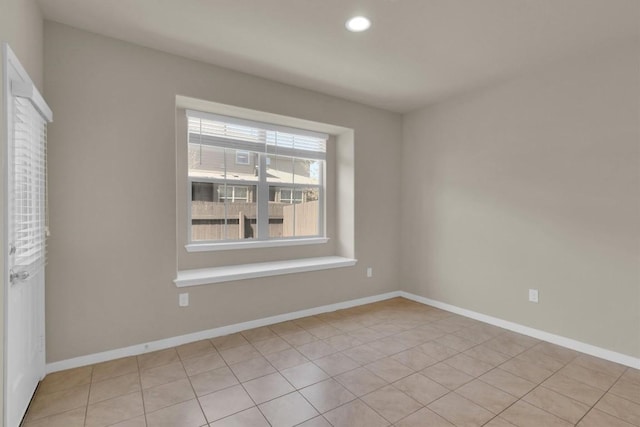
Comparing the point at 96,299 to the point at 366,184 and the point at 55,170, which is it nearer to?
the point at 55,170

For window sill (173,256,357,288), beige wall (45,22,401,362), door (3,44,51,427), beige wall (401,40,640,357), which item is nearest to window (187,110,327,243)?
window sill (173,256,357,288)

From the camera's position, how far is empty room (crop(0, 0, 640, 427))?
204cm

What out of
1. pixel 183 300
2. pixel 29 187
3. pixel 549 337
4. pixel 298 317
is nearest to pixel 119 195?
pixel 29 187

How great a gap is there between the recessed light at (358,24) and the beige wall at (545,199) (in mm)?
1870

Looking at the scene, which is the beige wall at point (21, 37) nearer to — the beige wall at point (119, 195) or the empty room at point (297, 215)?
the empty room at point (297, 215)

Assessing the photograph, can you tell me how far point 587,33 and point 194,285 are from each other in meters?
3.84

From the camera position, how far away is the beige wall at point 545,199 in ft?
8.68

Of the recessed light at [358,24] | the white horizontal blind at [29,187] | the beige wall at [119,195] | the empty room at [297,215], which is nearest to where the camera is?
the white horizontal blind at [29,187]

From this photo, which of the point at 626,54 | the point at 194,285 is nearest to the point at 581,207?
the point at 626,54

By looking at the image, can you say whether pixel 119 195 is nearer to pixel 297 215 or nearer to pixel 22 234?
pixel 22 234

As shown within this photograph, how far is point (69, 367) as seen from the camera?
Answer: 2477 mm

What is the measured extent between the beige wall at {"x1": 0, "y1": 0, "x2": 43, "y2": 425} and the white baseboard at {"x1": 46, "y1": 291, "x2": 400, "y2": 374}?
1.01 meters

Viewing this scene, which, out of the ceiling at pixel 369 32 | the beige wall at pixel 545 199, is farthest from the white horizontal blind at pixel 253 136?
the beige wall at pixel 545 199

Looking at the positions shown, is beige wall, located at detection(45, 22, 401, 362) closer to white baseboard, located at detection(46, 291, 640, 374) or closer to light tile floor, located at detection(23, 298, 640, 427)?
white baseboard, located at detection(46, 291, 640, 374)
